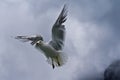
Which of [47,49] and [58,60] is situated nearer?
[47,49]

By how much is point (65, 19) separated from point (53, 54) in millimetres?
766

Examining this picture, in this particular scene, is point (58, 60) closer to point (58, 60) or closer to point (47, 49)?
point (58, 60)

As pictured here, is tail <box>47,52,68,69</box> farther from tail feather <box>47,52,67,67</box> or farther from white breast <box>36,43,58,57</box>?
white breast <box>36,43,58,57</box>

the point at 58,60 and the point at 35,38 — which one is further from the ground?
the point at 35,38

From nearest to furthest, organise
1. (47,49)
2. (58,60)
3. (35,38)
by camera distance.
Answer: (47,49) < (35,38) < (58,60)

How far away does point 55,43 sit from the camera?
1173 centimetres

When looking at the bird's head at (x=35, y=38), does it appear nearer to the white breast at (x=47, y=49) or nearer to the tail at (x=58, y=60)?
the white breast at (x=47, y=49)

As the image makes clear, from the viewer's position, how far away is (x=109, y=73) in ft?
587

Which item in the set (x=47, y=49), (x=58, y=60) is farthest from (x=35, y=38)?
(x=58, y=60)

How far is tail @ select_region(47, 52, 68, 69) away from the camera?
11370mm

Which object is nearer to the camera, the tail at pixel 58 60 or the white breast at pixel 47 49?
the white breast at pixel 47 49

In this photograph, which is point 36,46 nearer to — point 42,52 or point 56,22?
point 42,52

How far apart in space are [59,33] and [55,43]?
0.73ft

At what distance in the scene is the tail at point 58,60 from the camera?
1137 cm
